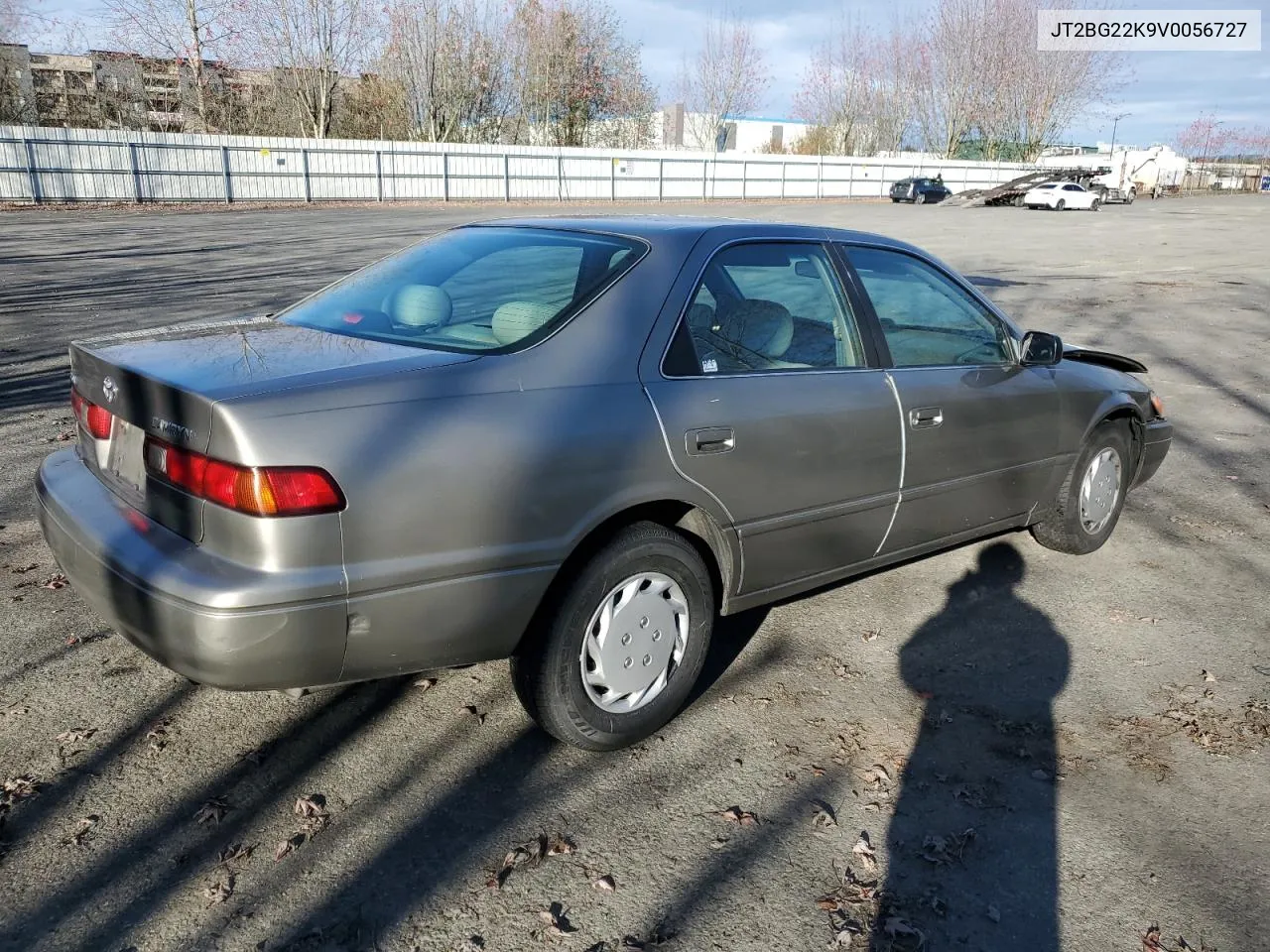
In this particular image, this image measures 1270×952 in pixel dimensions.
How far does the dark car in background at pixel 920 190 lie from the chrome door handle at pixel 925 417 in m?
48.5

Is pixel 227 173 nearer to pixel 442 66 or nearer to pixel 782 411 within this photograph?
pixel 442 66

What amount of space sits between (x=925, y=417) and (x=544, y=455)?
1.73 meters

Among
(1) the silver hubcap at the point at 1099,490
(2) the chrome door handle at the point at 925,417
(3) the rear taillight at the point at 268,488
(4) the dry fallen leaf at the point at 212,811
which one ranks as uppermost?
(3) the rear taillight at the point at 268,488

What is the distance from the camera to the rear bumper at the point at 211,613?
2.39 m

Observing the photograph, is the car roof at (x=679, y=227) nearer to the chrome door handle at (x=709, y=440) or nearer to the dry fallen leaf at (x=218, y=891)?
the chrome door handle at (x=709, y=440)

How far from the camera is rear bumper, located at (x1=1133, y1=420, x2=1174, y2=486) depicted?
200 inches

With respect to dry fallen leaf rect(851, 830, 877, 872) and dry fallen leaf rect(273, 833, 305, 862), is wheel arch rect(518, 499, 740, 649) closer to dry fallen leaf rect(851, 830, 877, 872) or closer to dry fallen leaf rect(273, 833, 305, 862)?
dry fallen leaf rect(273, 833, 305, 862)

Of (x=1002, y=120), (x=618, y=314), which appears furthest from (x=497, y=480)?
(x=1002, y=120)

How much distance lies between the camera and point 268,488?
2367 mm

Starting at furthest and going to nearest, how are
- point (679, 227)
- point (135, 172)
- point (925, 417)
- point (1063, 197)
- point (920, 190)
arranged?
point (920, 190) < point (1063, 197) < point (135, 172) < point (925, 417) < point (679, 227)

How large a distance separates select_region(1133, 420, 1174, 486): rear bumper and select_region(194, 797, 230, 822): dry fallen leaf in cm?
452

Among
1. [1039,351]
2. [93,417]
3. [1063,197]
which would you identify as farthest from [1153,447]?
[1063,197]

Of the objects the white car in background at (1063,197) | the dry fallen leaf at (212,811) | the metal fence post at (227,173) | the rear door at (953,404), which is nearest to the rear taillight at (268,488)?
the dry fallen leaf at (212,811)

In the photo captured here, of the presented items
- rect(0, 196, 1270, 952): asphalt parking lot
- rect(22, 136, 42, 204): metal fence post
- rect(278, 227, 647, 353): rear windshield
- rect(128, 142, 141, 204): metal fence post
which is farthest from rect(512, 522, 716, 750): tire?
rect(128, 142, 141, 204): metal fence post
